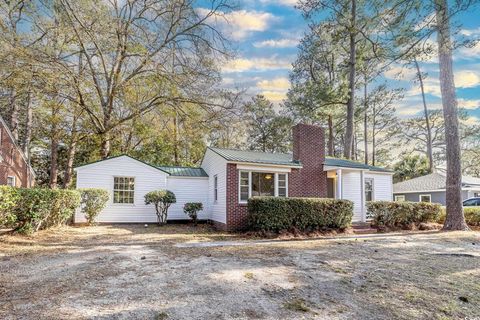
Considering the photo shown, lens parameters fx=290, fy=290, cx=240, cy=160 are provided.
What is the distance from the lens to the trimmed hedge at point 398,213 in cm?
1258

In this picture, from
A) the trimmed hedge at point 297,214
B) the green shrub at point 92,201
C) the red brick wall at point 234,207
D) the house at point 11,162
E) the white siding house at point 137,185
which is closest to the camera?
the trimmed hedge at point 297,214

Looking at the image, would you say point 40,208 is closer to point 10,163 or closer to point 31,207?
point 31,207

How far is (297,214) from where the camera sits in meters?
10.6

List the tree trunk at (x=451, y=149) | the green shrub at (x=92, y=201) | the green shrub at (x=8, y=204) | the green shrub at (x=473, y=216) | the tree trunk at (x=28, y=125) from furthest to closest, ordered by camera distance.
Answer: the tree trunk at (x=28, y=125) < the green shrub at (x=473, y=216) < the tree trunk at (x=451, y=149) < the green shrub at (x=92, y=201) < the green shrub at (x=8, y=204)

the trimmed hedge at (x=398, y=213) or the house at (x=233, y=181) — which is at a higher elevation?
the house at (x=233, y=181)

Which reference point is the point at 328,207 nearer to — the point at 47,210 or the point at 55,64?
the point at 47,210

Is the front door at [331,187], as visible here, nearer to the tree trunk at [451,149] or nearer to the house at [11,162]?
the tree trunk at [451,149]

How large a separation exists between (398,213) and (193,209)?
9.20 meters

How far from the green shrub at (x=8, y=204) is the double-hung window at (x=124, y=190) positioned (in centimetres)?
593

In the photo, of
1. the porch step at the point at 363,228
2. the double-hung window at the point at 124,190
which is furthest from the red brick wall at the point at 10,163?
the porch step at the point at 363,228

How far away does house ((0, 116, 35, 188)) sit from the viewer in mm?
17500

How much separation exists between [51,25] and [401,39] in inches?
626

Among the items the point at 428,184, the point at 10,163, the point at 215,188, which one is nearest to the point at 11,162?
the point at 10,163

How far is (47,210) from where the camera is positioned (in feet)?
29.9
